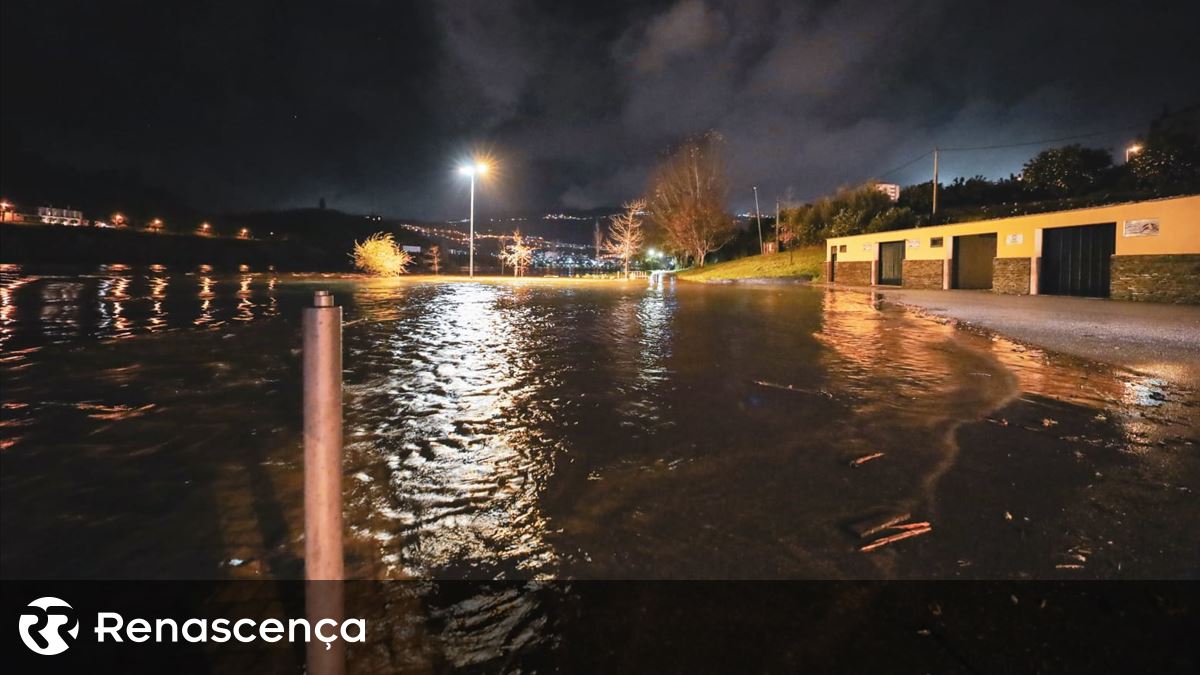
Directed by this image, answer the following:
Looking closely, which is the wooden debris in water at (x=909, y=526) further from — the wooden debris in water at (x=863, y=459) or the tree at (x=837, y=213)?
the tree at (x=837, y=213)

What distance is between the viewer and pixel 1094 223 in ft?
64.6

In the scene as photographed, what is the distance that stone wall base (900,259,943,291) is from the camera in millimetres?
28453

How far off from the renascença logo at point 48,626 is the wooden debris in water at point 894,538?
3.31 metres

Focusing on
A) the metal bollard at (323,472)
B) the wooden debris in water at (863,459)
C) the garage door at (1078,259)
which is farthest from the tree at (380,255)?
the metal bollard at (323,472)

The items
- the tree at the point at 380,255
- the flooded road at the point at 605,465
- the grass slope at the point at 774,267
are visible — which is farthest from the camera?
the grass slope at the point at 774,267

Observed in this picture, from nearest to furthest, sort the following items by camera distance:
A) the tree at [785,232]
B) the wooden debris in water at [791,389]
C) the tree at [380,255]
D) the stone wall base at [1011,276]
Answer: the wooden debris in water at [791,389] → the stone wall base at [1011,276] → the tree at [380,255] → the tree at [785,232]

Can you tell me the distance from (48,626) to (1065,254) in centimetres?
2766

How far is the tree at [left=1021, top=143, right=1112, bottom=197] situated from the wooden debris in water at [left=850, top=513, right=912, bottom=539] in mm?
44646

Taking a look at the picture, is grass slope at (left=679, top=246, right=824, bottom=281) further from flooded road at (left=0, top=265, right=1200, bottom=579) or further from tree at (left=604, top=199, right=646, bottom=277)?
flooded road at (left=0, top=265, right=1200, bottom=579)

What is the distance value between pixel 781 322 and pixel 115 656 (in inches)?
491

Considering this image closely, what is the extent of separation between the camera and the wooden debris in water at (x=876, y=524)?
2854 mm

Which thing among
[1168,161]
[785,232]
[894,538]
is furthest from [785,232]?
[894,538]

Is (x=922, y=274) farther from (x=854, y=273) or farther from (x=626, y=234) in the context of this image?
(x=626, y=234)

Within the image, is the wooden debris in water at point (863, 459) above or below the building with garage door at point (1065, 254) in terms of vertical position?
below
